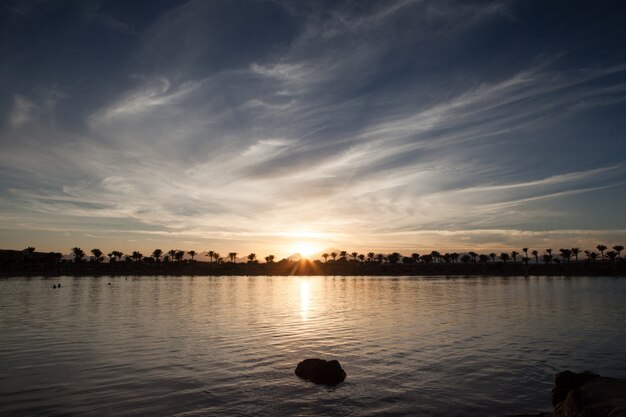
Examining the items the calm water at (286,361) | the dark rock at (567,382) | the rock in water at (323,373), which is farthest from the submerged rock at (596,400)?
the rock in water at (323,373)

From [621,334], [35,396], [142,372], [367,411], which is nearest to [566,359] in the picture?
[621,334]

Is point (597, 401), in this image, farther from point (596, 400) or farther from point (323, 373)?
point (323, 373)

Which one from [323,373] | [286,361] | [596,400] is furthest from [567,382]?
[286,361]

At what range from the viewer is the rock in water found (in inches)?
845

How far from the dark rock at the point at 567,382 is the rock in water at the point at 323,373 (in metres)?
9.80

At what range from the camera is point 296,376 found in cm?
2273

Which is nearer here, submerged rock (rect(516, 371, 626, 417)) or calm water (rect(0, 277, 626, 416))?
submerged rock (rect(516, 371, 626, 417))

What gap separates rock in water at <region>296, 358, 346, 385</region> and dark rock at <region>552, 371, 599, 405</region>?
9801 mm

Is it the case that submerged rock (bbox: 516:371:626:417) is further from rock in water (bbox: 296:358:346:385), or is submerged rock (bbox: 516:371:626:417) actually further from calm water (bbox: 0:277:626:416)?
rock in water (bbox: 296:358:346:385)

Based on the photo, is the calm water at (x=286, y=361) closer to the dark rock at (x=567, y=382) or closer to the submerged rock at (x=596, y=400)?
the dark rock at (x=567, y=382)

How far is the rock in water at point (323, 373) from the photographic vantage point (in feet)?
70.4

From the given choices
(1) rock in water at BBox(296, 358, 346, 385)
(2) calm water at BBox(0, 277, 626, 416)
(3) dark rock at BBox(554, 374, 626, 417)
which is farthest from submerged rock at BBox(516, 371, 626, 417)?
(1) rock in water at BBox(296, 358, 346, 385)

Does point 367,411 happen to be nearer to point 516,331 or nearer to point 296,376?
point 296,376

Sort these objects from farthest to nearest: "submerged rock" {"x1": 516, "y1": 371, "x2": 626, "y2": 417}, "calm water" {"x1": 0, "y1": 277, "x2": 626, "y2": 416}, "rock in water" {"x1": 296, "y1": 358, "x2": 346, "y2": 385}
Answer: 1. "rock in water" {"x1": 296, "y1": 358, "x2": 346, "y2": 385}
2. "calm water" {"x1": 0, "y1": 277, "x2": 626, "y2": 416}
3. "submerged rock" {"x1": 516, "y1": 371, "x2": 626, "y2": 417}
